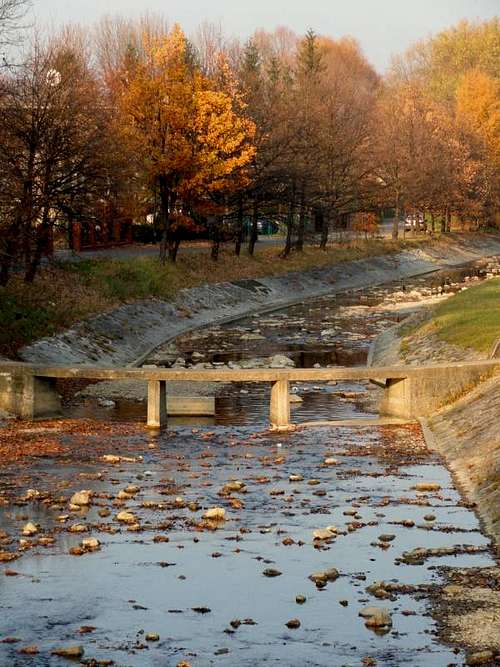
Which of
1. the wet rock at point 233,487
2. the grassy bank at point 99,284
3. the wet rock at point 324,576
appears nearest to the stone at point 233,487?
the wet rock at point 233,487

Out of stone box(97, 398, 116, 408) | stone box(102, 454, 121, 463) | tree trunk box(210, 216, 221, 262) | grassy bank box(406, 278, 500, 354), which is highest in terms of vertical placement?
tree trunk box(210, 216, 221, 262)

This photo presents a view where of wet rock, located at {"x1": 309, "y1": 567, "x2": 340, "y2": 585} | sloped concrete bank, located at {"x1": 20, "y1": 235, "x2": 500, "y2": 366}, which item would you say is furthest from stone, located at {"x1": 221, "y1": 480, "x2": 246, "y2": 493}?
sloped concrete bank, located at {"x1": 20, "y1": 235, "x2": 500, "y2": 366}

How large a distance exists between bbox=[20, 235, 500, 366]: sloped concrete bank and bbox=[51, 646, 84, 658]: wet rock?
27.9m

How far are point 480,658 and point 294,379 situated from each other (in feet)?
63.6

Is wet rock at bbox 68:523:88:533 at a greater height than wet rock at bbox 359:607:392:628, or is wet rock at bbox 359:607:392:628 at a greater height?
wet rock at bbox 359:607:392:628

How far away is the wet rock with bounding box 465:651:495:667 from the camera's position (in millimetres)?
15094

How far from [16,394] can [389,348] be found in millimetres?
18599

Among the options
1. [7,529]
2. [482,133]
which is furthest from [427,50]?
[7,529]

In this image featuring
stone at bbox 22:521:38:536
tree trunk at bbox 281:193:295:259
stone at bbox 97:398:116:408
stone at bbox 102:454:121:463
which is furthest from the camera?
tree trunk at bbox 281:193:295:259

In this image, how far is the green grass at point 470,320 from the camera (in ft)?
137

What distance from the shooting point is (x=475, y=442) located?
28.4m

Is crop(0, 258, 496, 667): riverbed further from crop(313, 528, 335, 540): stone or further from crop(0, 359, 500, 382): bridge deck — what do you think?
crop(0, 359, 500, 382): bridge deck

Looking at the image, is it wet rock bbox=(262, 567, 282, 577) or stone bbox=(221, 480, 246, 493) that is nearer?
wet rock bbox=(262, 567, 282, 577)

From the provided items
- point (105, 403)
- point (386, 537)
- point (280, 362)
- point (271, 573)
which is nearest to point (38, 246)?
point (280, 362)
